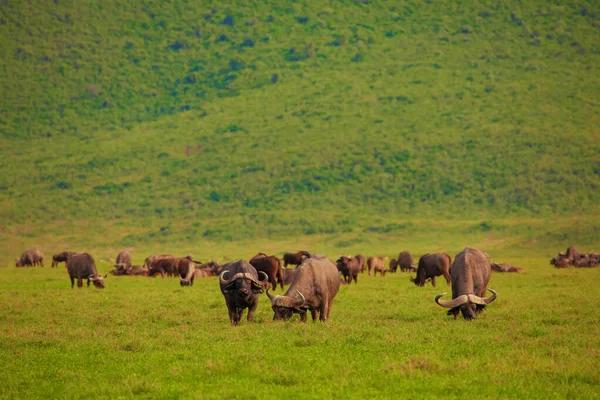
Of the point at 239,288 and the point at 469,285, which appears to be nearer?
the point at 239,288

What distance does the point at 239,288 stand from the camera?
23.0m

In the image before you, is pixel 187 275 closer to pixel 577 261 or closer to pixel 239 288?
pixel 239 288

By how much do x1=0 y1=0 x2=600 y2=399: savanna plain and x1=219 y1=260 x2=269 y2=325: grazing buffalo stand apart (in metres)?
0.79

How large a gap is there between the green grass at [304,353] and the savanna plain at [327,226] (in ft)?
0.25

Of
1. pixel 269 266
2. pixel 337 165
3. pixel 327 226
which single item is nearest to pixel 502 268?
pixel 269 266

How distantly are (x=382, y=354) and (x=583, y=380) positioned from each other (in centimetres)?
426

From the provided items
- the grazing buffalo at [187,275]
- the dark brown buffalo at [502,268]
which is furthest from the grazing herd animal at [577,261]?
the grazing buffalo at [187,275]

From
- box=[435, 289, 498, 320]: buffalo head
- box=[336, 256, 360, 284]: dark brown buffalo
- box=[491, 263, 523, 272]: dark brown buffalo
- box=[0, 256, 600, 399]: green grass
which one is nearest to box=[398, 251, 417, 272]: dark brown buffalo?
box=[491, 263, 523, 272]: dark brown buffalo

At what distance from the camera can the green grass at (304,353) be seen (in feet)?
48.8

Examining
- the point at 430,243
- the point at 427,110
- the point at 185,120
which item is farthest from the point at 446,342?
the point at 185,120

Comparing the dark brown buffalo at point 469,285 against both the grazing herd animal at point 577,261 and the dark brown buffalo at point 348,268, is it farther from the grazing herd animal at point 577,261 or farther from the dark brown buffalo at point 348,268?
the grazing herd animal at point 577,261

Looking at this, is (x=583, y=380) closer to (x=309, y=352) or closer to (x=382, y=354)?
(x=382, y=354)

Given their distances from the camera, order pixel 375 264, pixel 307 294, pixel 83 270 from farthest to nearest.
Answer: pixel 375 264 → pixel 83 270 → pixel 307 294

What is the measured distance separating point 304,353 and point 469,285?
323 inches
